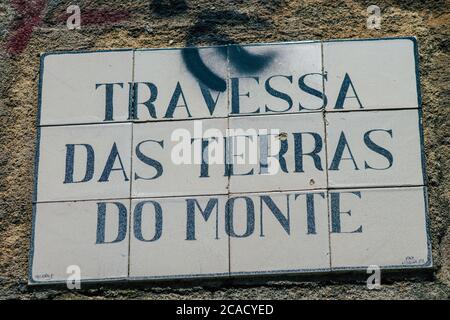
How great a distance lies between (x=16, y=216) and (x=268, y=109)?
2.27 feet

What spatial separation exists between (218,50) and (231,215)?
46 cm

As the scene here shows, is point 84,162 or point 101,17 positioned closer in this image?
point 84,162

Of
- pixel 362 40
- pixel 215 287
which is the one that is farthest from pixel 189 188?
pixel 362 40

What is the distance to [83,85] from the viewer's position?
2.56m

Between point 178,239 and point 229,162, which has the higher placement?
point 229,162

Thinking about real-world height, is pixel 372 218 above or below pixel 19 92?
below

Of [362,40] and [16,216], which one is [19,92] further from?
[362,40]

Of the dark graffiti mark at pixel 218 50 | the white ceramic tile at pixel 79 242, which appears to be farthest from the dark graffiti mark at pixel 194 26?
the white ceramic tile at pixel 79 242

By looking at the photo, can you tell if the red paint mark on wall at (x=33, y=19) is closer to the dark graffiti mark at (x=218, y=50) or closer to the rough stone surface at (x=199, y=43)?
the rough stone surface at (x=199, y=43)

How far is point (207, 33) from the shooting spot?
103 inches

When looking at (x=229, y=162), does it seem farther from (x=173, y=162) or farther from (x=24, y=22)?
(x=24, y=22)

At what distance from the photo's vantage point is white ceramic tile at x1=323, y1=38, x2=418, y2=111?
2.48 m
